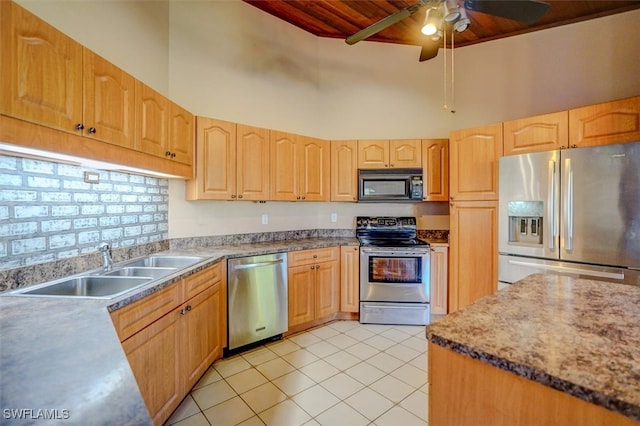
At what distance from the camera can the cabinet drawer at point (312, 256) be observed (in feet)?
9.62

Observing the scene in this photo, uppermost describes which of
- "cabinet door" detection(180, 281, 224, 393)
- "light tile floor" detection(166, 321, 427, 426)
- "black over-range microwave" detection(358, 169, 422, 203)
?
"black over-range microwave" detection(358, 169, 422, 203)

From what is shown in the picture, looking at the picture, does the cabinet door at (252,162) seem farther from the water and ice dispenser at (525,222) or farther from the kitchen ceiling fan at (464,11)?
the water and ice dispenser at (525,222)

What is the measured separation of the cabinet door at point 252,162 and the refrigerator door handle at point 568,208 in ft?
8.57

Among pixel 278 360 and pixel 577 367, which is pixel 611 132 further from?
A: pixel 278 360

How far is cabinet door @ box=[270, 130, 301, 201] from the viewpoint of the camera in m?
3.14

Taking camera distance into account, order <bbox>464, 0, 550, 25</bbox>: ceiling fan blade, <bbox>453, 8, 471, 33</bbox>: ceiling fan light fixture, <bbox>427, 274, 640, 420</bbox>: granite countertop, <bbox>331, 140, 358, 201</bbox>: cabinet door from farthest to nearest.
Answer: <bbox>331, 140, 358, 201</bbox>: cabinet door, <bbox>453, 8, 471, 33</bbox>: ceiling fan light fixture, <bbox>464, 0, 550, 25</bbox>: ceiling fan blade, <bbox>427, 274, 640, 420</bbox>: granite countertop

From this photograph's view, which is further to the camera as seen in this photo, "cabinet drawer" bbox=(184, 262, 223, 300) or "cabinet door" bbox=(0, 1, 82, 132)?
"cabinet drawer" bbox=(184, 262, 223, 300)

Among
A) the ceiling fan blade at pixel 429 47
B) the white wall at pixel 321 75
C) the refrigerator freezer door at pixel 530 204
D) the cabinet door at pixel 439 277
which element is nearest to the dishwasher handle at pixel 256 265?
the white wall at pixel 321 75

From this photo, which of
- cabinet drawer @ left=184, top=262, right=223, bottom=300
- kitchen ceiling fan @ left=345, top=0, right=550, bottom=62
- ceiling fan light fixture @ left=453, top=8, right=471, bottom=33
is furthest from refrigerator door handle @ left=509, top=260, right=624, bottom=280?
cabinet drawer @ left=184, top=262, right=223, bottom=300

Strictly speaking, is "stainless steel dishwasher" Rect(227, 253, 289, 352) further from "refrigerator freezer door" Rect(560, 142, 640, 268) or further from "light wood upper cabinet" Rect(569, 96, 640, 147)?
"light wood upper cabinet" Rect(569, 96, 640, 147)

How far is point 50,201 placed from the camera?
1661 mm

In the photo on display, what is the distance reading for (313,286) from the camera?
3.12 meters

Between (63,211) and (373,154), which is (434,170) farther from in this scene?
(63,211)

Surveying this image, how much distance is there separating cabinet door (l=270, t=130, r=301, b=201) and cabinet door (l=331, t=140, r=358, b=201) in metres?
0.50
